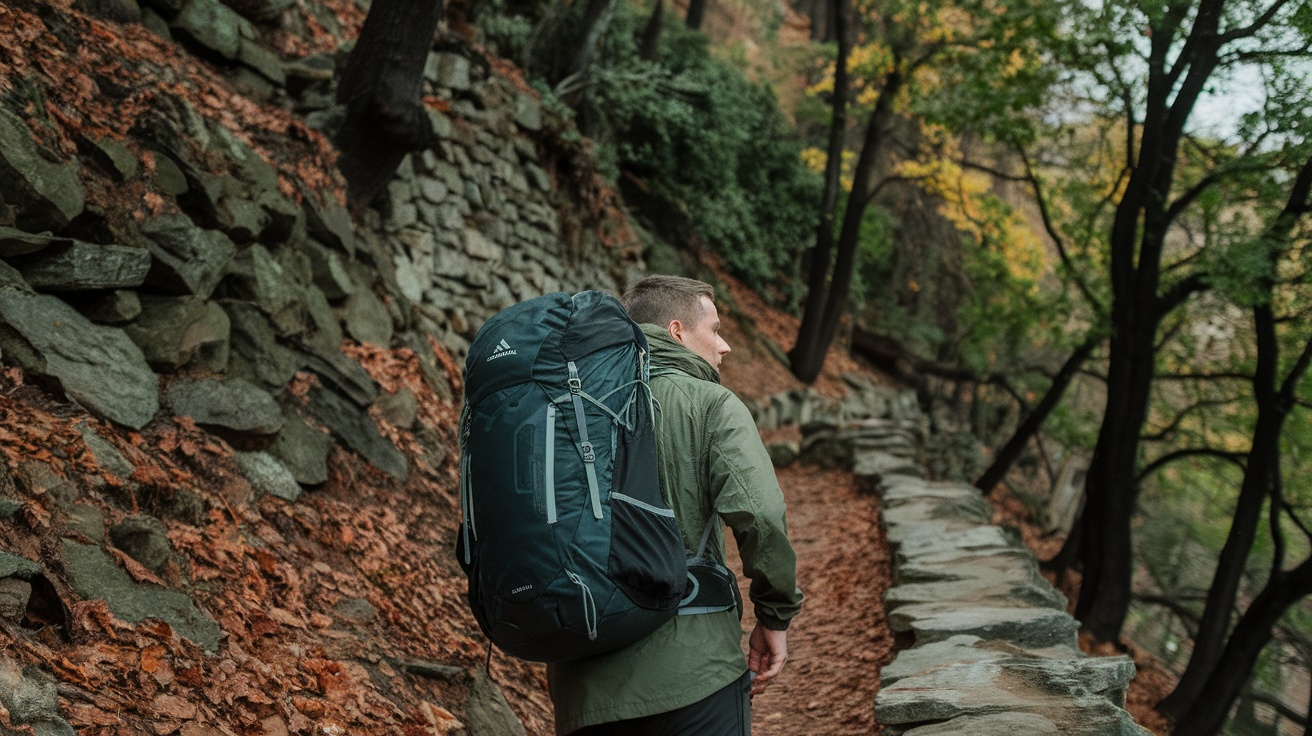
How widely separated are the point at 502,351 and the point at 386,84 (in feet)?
19.0

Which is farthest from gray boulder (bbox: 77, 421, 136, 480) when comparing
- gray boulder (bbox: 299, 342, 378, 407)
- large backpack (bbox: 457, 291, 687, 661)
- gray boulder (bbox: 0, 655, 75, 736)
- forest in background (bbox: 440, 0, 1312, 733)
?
forest in background (bbox: 440, 0, 1312, 733)

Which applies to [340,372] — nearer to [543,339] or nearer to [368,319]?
[368,319]

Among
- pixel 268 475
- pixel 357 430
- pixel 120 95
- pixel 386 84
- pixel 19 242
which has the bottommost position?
pixel 268 475

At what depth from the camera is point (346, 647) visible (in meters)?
3.89

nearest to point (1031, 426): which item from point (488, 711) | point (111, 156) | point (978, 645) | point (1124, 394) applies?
point (1124, 394)

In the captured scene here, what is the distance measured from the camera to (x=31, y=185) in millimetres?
4543

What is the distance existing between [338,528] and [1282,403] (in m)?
7.24

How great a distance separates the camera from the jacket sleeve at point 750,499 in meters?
2.53

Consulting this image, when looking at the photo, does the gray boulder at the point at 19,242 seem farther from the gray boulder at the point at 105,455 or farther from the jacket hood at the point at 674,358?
the jacket hood at the point at 674,358

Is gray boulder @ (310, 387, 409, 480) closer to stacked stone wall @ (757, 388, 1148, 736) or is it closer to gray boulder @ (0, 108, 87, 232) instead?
gray boulder @ (0, 108, 87, 232)

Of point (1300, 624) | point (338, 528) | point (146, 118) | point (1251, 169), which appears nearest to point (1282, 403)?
point (1251, 169)

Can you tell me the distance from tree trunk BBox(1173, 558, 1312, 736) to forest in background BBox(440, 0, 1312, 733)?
23 millimetres

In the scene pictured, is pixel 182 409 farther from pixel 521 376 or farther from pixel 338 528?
pixel 521 376

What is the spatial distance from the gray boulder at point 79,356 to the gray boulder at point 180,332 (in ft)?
0.50
